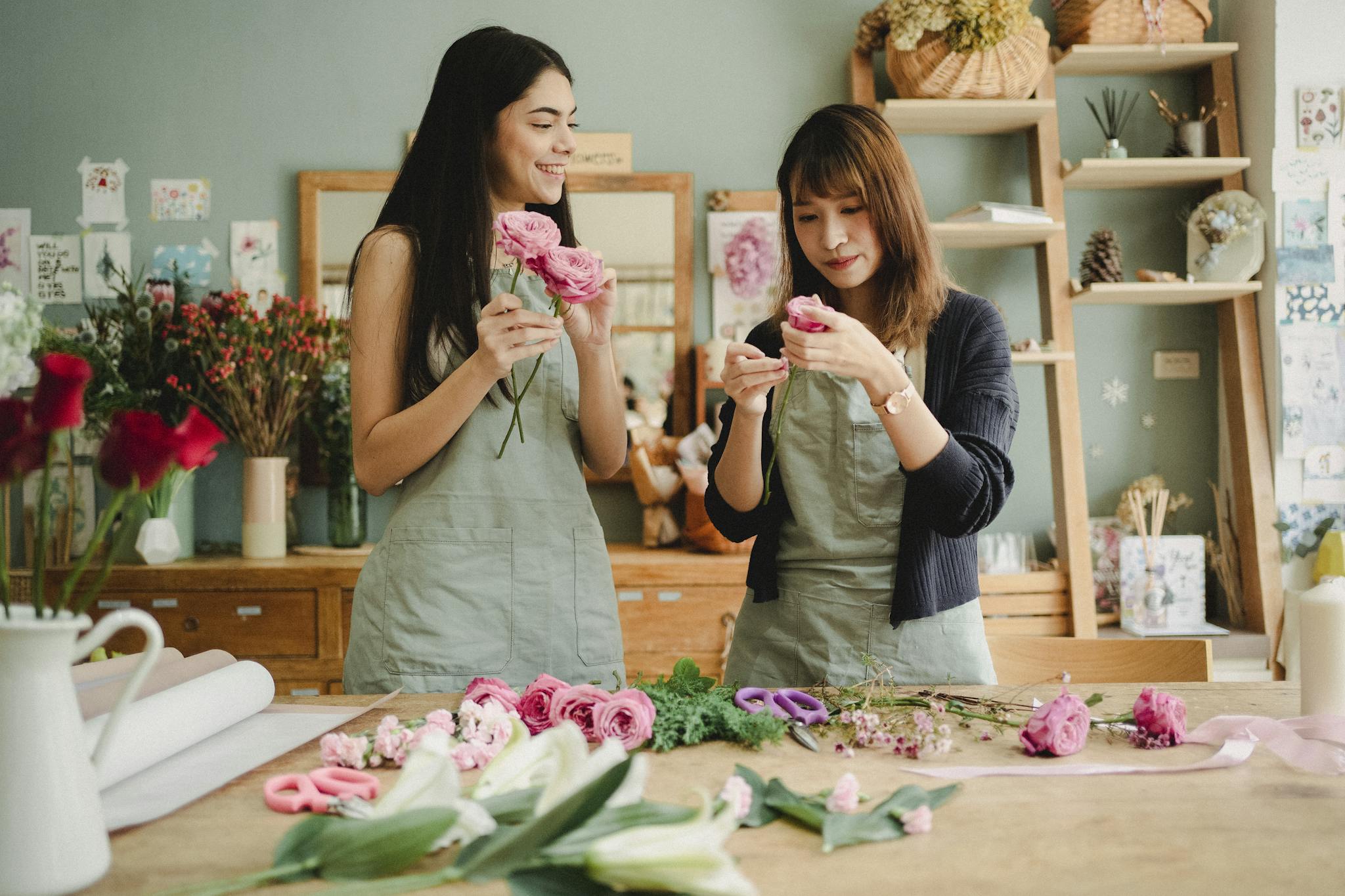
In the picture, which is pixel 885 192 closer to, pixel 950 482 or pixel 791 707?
pixel 950 482

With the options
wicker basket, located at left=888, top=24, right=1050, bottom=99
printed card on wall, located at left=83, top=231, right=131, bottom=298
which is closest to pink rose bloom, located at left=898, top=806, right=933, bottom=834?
wicker basket, located at left=888, top=24, right=1050, bottom=99

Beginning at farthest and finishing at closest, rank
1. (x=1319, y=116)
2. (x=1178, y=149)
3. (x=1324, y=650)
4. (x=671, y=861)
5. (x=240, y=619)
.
Answer: (x=1178, y=149) → (x=1319, y=116) → (x=240, y=619) → (x=1324, y=650) → (x=671, y=861)

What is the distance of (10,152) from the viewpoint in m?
3.27

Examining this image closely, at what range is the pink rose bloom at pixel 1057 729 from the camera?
3.37ft

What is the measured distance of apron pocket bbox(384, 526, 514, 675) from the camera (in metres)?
1.47

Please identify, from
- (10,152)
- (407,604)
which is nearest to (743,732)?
(407,604)

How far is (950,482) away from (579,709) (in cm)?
66

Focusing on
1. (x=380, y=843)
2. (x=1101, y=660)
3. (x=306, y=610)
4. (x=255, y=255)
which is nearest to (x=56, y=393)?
(x=380, y=843)

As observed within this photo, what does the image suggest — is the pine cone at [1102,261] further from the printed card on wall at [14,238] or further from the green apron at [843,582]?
the printed card on wall at [14,238]

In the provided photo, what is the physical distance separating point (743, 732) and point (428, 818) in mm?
443

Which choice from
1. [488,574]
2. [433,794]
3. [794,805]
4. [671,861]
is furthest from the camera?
[488,574]

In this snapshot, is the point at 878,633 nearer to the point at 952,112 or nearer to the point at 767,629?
the point at 767,629

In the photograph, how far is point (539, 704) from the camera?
3.60 feet

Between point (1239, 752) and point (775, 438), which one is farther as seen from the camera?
point (775, 438)
